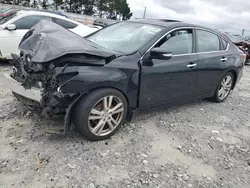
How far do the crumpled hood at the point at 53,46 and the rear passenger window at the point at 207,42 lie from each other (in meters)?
1.71

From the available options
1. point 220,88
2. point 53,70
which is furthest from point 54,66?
point 220,88

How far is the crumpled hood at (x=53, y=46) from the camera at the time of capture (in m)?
2.86

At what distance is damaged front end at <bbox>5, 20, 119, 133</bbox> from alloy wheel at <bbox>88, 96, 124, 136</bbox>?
30cm

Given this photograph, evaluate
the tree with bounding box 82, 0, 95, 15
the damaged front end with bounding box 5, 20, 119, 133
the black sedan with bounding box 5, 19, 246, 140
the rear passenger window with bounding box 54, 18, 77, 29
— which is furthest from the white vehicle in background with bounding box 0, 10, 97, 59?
the tree with bounding box 82, 0, 95, 15

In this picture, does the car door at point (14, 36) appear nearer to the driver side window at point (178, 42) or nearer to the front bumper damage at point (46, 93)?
the front bumper damage at point (46, 93)

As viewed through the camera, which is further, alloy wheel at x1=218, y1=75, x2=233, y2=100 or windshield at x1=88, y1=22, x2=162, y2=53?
alloy wheel at x1=218, y1=75, x2=233, y2=100

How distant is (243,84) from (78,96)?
5844 mm

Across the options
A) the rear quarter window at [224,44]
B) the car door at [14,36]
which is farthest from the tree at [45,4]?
the rear quarter window at [224,44]

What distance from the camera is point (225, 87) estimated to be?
513cm

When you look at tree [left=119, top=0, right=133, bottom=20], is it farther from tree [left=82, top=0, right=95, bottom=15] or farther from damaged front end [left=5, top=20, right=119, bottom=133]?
damaged front end [left=5, top=20, right=119, bottom=133]

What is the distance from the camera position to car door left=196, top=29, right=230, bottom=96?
4.27 metres

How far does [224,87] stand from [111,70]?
116 inches

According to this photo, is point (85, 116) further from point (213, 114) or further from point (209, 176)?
point (213, 114)

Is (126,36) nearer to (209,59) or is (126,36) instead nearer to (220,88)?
(209,59)
